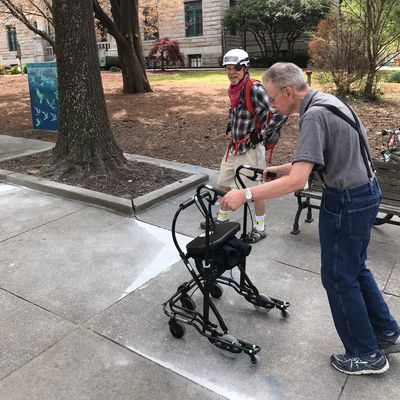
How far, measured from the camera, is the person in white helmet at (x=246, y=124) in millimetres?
4266

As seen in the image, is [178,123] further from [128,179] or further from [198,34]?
[198,34]

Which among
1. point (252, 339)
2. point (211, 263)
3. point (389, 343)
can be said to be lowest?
point (252, 339)

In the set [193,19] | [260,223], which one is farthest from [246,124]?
[193,19]

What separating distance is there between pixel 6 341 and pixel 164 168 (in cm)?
424

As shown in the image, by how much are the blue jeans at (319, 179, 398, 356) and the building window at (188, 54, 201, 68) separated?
3340 cm

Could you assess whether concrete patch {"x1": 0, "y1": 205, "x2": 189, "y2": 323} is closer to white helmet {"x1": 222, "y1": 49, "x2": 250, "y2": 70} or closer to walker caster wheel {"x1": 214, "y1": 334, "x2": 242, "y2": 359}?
walker caster wheel {"x1": 214, "y1": 334, "x2": 242, "y2": 359}

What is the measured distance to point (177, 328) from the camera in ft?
10.2

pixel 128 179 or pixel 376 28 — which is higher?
pixel 376 28

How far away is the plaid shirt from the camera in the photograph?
433 cm

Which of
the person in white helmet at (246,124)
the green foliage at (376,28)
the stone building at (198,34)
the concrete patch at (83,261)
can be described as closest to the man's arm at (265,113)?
the person in white helmet at (246,124)

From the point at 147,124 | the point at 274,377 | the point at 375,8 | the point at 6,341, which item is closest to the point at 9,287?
the point at 6,341

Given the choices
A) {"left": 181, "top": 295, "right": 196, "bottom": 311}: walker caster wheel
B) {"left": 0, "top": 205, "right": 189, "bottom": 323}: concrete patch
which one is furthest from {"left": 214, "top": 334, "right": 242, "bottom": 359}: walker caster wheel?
{"left": 0, "top": 205, "right": 189, "bottom": 323}: concrete patch

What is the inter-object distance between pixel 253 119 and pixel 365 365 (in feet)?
8.23

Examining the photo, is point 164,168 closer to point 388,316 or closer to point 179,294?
point 179,294
